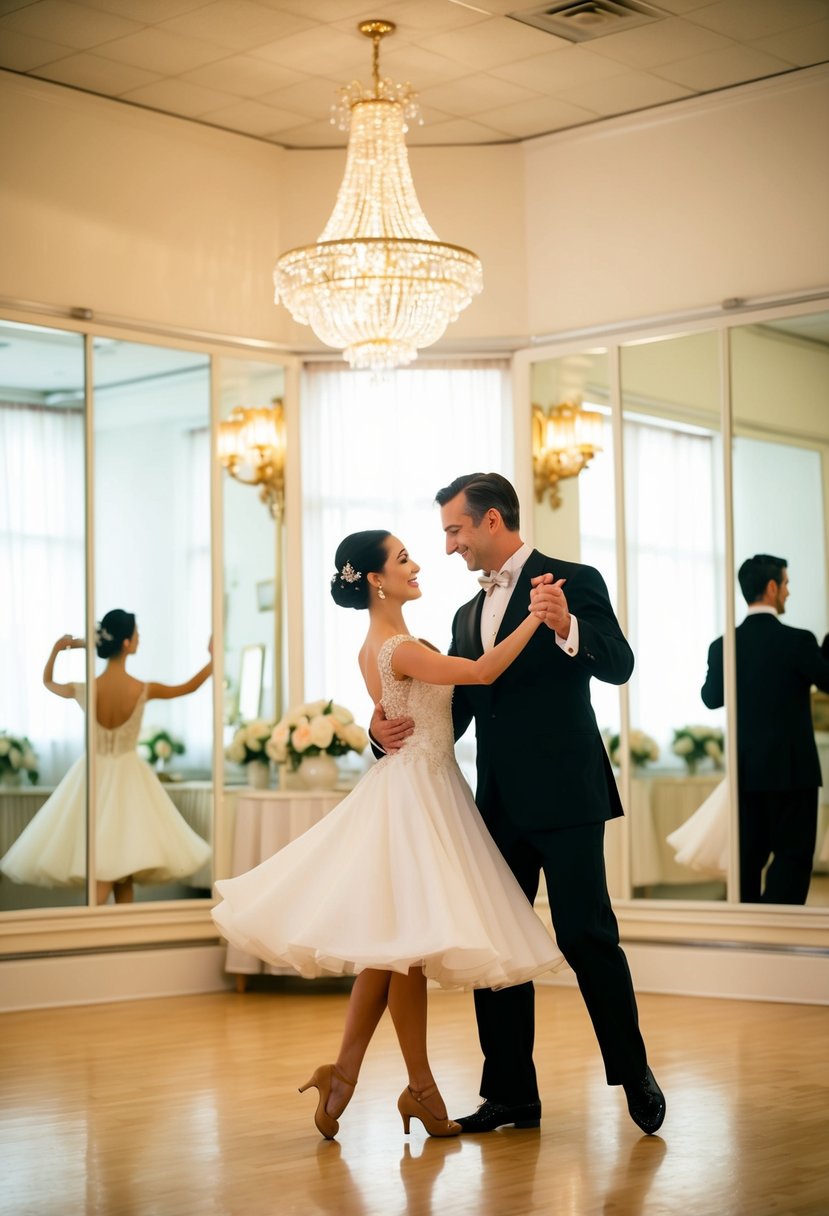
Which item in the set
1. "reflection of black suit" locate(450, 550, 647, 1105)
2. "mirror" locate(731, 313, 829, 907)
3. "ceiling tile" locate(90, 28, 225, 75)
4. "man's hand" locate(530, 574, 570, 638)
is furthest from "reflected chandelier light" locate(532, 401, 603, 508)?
"man's hand" locate(530, 574, 570, 638)

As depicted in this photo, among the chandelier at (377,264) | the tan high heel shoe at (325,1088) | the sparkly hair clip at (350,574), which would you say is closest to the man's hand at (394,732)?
the sparkly hair clip at (350,574)

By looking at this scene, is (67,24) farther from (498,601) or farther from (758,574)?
(758,574)

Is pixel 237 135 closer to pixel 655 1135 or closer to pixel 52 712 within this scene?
pixel 52 712

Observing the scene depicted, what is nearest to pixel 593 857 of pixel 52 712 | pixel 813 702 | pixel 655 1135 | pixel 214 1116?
pixel 655 1135

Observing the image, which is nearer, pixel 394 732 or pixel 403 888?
pixel 403 888

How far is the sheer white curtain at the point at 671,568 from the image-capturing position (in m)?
6.99

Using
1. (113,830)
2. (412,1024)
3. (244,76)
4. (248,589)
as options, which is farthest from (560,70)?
(412,1024)

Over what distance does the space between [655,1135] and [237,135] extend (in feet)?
17.4

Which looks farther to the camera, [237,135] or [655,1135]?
[237,135]

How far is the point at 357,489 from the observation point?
305 inches

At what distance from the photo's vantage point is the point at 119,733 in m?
6.99

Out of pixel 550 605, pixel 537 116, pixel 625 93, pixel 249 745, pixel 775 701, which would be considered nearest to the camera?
pixel 550 605

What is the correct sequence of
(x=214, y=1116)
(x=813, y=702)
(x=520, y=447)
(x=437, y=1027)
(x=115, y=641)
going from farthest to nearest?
1. (x=520, y=447)
2. (x=115, y=641)
3. (x=813, y=702)
4. (x=437, y=1027)
5. (x=214, y=1116)

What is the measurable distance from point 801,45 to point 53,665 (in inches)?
163
